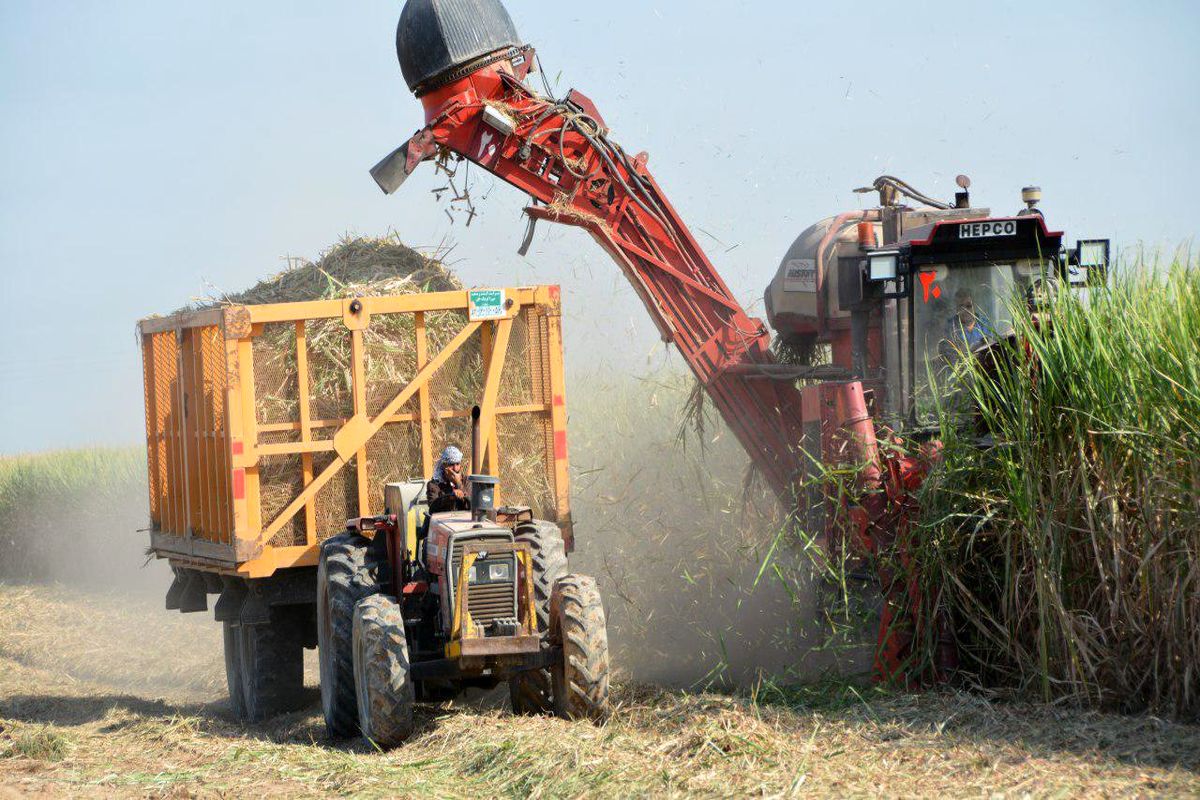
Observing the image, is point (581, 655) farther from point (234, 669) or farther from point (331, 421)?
point (234, 669)

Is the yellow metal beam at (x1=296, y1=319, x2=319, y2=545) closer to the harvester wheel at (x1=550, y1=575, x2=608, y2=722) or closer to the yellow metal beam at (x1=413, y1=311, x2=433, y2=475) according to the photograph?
the yellow metal beam at (x1=413, y1=311, x2=433, y2=475)

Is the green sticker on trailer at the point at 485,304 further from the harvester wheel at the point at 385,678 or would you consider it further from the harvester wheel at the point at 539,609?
the harvester wheel at the point at 385,678

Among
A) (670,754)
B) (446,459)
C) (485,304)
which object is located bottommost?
(670,754)

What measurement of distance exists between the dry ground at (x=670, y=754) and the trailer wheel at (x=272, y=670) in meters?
0.55

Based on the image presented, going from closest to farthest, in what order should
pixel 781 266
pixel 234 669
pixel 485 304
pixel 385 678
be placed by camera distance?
pixel 385 678 < pixel 485 304 < pixel 234 669 < pixel 781 266

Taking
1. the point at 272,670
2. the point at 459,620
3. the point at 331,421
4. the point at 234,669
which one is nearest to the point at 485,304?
the point at 331,421

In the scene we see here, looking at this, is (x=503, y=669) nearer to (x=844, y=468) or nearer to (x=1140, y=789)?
(x=844, y=468)

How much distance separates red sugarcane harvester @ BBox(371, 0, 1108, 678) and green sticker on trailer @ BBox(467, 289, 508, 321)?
4.25 feet

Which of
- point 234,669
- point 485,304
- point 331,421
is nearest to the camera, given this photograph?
point 331,421

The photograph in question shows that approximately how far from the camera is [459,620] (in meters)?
7.66

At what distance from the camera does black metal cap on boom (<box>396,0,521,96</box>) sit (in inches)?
416

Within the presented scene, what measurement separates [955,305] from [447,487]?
11.5ft

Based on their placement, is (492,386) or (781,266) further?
(781,266)

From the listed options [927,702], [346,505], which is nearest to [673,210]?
[346,505]
